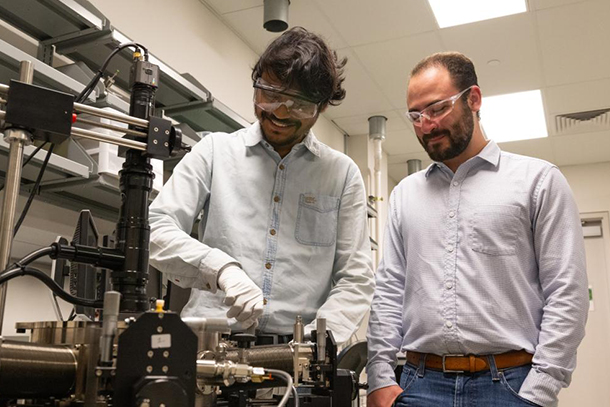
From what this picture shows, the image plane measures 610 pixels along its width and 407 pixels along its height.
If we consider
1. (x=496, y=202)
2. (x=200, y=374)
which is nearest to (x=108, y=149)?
(x=496, y=202)

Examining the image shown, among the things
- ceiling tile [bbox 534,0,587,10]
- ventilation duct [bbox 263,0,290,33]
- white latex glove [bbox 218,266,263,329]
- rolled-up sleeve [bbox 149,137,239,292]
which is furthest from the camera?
ceiling tile [bbox 534,0,587,10]

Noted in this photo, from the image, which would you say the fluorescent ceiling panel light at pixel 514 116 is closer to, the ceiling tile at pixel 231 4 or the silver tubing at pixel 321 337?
the ceiling tile at pixel 231 4

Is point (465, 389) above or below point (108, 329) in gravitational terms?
below

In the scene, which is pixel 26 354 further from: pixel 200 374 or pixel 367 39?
pixel 367 39

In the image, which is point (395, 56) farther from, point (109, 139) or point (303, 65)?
point (109, 139)

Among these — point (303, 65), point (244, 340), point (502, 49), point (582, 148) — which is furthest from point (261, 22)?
point (582, 148)

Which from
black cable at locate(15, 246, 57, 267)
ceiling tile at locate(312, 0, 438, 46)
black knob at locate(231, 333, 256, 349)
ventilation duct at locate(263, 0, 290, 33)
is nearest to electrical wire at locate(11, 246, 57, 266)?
black cable at locate(15, 246, 57, 267)

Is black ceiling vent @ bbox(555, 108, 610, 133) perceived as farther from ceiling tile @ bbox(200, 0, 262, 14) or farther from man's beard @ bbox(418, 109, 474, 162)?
man's beard @ bbox(418, 109, 474, 162)

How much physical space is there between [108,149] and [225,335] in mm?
1492

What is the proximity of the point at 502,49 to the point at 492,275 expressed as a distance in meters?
3.31

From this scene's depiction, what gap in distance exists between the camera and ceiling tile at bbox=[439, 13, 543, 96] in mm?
4113

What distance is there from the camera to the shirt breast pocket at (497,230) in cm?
158

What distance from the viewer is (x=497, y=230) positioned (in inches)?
62.9

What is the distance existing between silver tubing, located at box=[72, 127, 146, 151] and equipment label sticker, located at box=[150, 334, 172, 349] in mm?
339
